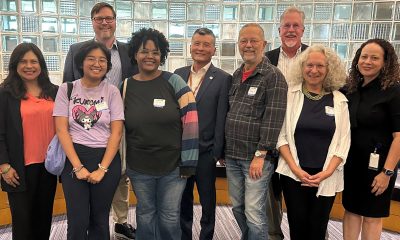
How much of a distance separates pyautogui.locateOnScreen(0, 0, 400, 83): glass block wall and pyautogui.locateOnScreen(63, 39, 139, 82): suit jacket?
106 centimetres

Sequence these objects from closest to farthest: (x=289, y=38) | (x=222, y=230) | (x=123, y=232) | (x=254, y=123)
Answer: (x=254, y=123) → (x=289, y=38) → (x=123, y=232) → (x=222, y=230)

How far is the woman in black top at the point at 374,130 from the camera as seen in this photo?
167 cm

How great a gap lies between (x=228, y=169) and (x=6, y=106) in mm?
1281

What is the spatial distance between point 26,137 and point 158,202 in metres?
0.81

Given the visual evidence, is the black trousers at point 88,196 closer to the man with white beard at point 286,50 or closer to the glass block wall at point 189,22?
the man with white beard at point 286,50

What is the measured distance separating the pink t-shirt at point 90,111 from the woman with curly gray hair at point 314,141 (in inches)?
36.9

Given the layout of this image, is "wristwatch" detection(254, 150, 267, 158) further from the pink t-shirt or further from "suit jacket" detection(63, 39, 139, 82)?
"suit jacket" detection(63, 39, 139, 82)

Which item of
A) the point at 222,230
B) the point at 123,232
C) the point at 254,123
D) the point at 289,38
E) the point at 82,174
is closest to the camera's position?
the point at 82,174

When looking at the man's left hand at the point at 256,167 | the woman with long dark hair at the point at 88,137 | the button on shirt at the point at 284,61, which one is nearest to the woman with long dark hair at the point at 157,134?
the woman with long dark hair at the point at 88,137

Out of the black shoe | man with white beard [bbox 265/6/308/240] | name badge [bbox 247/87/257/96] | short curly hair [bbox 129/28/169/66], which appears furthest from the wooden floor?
short curly hair [bbox 129/28/169/66]

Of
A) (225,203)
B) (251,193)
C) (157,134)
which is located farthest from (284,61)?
(225,203)

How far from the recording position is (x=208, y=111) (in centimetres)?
191

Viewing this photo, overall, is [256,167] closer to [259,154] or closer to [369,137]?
[259,154]

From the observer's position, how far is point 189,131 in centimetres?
176
